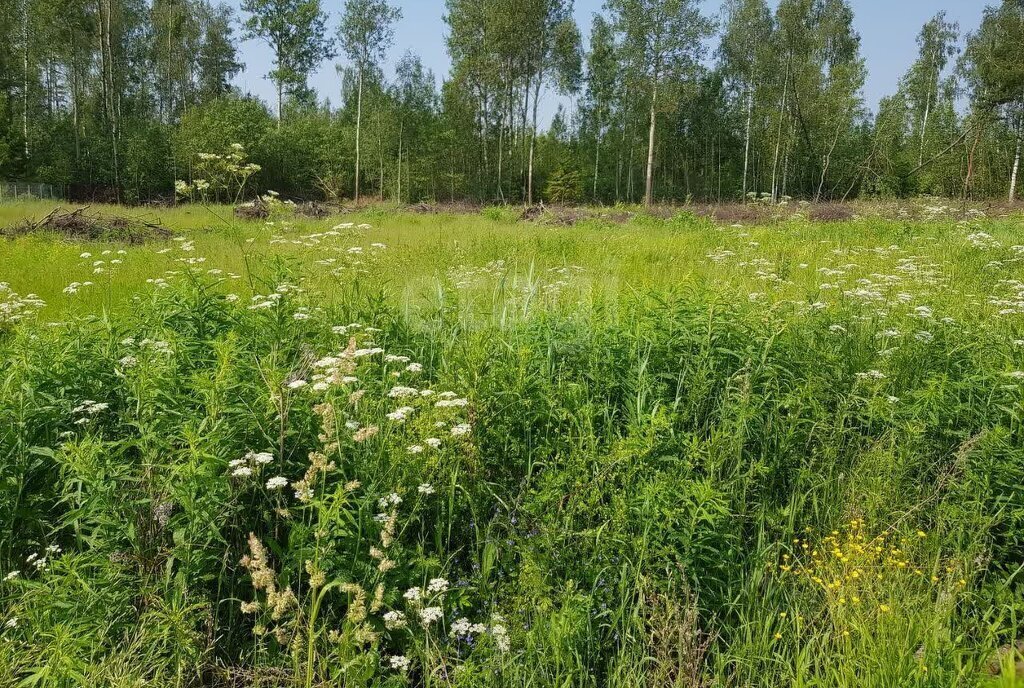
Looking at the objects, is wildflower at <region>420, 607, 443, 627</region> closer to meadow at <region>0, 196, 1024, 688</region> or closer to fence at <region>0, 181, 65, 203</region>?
meadow at <region>0, 196, 1024, 688</region>

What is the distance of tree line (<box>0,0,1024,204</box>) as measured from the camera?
37562 millimetres

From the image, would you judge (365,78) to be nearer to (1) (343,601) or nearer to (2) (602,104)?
(2) (602,104)

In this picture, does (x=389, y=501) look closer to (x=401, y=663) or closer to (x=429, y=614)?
(x=429, y=614)

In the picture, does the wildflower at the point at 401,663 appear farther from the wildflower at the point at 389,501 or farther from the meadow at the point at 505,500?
the wildflower at the point at 389,501

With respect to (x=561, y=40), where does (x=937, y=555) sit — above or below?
below

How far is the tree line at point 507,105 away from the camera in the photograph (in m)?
37.6

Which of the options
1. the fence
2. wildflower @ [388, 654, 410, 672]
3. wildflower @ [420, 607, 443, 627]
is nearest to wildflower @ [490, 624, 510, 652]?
wildflower @ [420, 607, 443, 627]

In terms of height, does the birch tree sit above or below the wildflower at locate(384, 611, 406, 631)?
above

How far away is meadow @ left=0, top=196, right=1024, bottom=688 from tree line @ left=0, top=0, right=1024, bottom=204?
29923 millimetres

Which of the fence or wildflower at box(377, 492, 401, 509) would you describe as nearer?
wildflower at box(377, 492, 401, 509)

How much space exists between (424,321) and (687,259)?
736cm

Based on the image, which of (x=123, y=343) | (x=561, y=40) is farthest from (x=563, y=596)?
(x=561, y=40)

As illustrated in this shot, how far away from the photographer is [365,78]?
4584 cm

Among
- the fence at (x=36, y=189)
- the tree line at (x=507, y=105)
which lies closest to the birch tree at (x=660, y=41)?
the tree line at (x=507, y=105)
